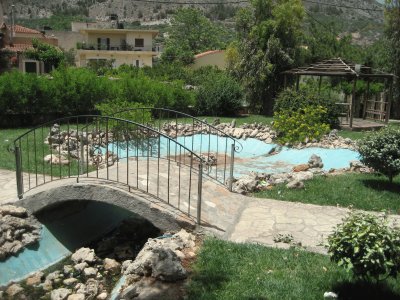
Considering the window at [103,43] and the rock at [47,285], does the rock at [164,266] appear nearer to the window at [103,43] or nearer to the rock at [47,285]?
the rock at [47,285]

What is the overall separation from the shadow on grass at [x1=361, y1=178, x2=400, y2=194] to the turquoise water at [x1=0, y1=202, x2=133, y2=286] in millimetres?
4353

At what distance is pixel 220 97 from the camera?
734 inches

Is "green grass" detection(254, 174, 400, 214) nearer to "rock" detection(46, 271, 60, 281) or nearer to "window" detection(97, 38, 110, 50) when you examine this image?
"rock" detection(46, 271, 60, 281)

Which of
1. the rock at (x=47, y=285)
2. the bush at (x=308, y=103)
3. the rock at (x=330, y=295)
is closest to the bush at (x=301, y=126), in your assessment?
the bush at (x=308, y=103)

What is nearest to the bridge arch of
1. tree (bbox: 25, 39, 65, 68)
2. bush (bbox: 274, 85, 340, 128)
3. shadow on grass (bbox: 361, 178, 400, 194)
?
shadow on grass (bbox: 361, 178, 400, 194)

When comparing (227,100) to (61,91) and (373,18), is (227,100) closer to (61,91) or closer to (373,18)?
(61,91)

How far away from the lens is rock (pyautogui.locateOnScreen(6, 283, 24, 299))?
17.9 feet

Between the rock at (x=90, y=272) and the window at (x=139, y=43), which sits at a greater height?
the window at (x=139, y=43)

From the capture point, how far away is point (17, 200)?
6730mm

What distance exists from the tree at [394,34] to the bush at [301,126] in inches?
344

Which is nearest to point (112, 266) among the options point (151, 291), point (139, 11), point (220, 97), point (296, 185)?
point (151, 291)

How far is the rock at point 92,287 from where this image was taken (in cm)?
544

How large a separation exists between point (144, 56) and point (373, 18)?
49096 mm

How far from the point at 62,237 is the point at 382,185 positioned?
18.0ft
